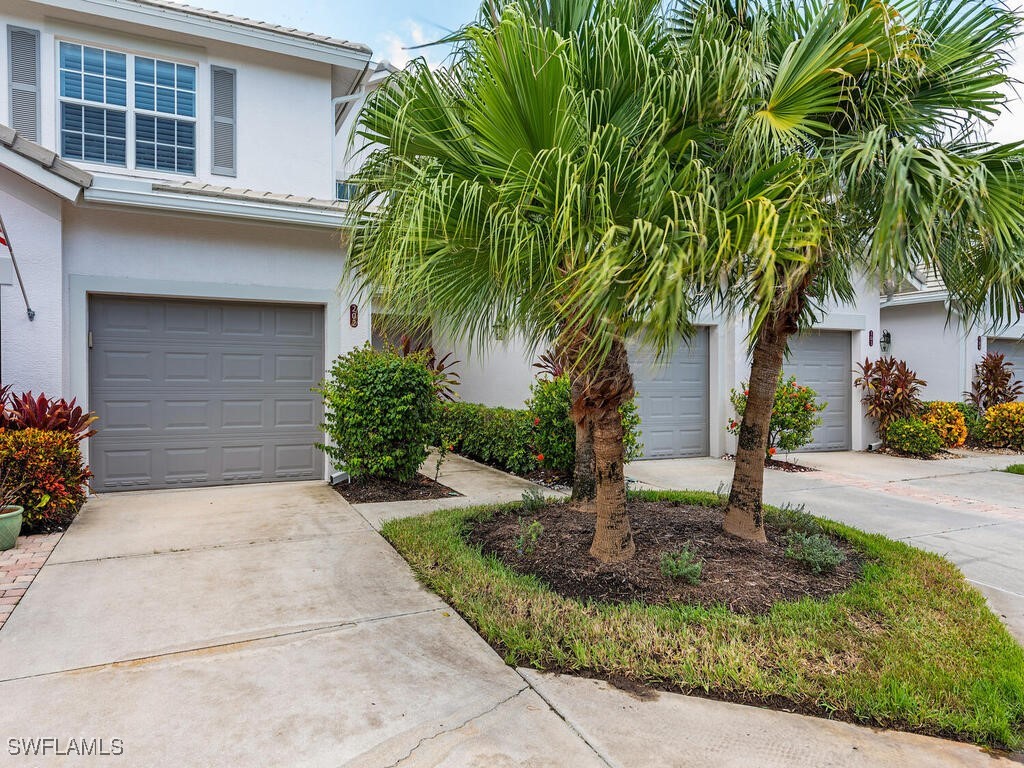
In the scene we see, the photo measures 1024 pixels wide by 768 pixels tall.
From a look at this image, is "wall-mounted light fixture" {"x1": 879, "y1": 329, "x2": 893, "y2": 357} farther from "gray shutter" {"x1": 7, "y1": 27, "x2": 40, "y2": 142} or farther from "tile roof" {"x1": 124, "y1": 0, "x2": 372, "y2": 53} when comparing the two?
"gray shutter" {"x1": 7, "y1": 27, "x2": 40, "y2": 142}

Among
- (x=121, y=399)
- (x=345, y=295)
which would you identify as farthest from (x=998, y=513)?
(x=121, y=399)

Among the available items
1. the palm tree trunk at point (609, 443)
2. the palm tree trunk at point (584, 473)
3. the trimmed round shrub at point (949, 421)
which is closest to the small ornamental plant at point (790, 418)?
the trimmed round shrub at point (949, 421)

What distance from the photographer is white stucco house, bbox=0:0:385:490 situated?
623 cm

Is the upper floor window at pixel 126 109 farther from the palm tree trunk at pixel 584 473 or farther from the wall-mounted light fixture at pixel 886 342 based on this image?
the wall-mounted light fixture at pixel 886 342

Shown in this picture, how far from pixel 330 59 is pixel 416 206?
7.57 m

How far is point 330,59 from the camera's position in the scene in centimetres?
923

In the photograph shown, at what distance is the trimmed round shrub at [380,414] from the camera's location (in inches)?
267

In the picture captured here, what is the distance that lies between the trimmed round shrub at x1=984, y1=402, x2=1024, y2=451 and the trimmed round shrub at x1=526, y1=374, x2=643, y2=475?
9.44 metres

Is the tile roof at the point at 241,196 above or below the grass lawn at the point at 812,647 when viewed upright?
above

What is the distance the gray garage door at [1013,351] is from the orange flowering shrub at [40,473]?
17562mm

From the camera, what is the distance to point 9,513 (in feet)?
15.9

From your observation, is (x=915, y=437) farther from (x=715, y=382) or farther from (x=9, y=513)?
(x=9, y=513)

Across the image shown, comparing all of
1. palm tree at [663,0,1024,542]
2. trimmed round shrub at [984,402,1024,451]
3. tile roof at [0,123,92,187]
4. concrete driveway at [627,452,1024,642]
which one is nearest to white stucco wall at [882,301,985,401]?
trimmed round shrub at [984,402,1024,451]

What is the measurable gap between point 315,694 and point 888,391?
11.7 meters
